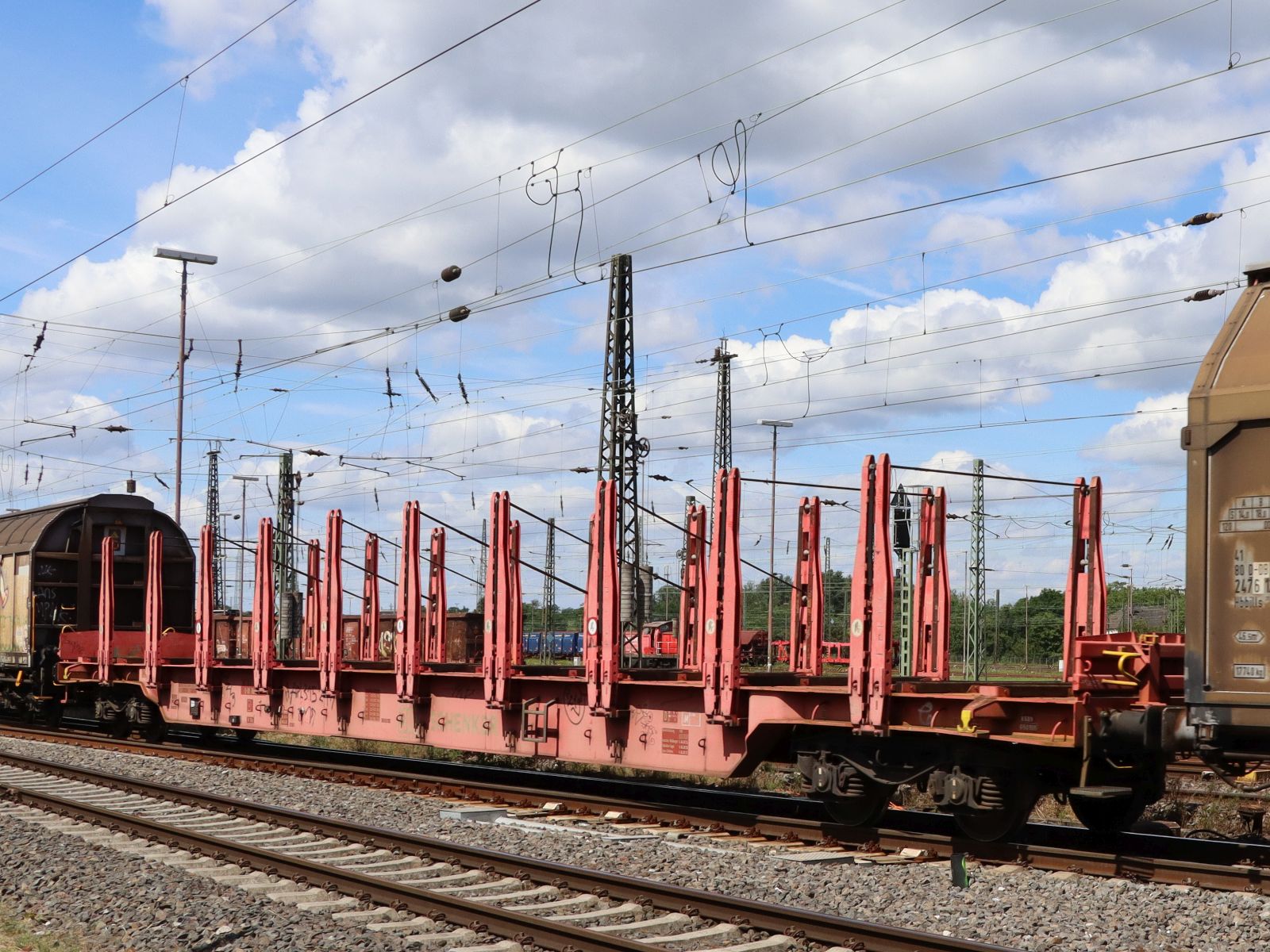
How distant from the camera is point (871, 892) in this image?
29.1ft

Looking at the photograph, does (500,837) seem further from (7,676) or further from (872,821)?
(7,676)

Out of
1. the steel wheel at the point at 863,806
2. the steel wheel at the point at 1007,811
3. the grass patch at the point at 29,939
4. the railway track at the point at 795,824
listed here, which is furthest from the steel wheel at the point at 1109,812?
the grass patch at the point at 29,939

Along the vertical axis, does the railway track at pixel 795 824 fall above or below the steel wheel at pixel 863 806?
below

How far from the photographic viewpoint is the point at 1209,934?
300 inches

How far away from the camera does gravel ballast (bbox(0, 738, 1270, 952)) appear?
7664mm

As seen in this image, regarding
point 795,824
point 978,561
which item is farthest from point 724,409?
point 795,824

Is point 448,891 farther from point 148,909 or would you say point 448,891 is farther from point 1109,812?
point 1109,812

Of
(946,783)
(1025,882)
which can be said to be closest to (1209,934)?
(1025,882)

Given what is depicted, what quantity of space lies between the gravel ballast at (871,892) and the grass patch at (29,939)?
0.37 m

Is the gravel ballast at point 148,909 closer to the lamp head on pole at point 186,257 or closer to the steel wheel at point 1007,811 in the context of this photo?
the steel wheel at point 1007,811

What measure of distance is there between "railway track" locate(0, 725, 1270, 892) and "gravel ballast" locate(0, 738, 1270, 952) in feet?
1.42

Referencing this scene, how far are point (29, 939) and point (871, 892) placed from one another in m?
5.61

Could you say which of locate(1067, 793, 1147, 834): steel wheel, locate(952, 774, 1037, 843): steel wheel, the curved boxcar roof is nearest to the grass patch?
locate(952, 774, 1037, 843): steel wheel

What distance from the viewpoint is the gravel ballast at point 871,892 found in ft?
25.1
